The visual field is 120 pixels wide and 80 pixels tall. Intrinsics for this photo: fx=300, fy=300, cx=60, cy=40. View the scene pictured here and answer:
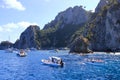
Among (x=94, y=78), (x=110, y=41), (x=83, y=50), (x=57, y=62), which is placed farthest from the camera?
(x=110, y=41)

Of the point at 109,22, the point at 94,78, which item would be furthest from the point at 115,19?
the point at 94,78

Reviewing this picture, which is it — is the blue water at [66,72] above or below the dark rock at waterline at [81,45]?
below

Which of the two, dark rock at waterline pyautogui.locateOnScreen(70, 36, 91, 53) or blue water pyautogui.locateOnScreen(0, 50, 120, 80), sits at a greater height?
dark rock at waterline pyautogui.locateOnScreen(70, 36, 91, 53)

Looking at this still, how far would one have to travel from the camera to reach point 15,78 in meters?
59.3

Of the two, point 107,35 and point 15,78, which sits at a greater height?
point 107,35

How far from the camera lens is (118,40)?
180750 millimetres

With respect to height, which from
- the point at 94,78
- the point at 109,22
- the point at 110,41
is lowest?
the point at 94,78

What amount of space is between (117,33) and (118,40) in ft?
19.0

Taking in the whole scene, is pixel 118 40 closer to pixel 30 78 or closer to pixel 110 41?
pixel 110 41

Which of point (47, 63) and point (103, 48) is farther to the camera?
point (103, 48)

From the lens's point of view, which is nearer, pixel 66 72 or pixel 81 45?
pixel 66 72

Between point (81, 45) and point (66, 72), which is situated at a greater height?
point (81, 45)

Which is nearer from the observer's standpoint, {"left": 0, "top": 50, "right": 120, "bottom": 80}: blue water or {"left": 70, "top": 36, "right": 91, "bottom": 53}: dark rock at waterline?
{"left": 0, "top": 50, "right": 120, "bottom": 80}: blue water

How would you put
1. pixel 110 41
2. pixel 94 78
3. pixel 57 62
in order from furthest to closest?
pixel 110 41, pixel 57 62, pixel 94 78
